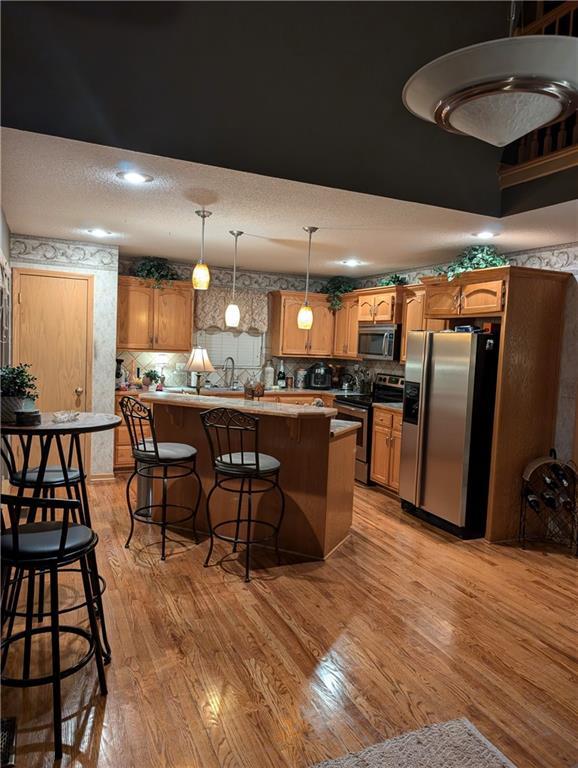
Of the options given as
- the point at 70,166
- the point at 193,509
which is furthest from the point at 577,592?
the point at 70,166

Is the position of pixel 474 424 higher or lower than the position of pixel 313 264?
lower

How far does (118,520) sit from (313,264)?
3.55 meters

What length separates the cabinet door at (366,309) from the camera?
636cm

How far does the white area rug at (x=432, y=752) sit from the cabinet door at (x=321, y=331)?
5226 millimetres

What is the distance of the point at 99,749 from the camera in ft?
6.54

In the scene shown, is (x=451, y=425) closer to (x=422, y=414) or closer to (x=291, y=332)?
(x=422, y=414)

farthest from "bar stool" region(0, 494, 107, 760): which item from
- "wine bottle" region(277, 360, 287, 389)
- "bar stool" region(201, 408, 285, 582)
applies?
"wine bottle" region(277, 360, 287, 389)

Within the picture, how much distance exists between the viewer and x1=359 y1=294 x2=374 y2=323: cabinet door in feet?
20.8

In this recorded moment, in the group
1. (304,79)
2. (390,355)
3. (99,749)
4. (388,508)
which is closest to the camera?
(99,749)

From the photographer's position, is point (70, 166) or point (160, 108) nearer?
point (160, 108)

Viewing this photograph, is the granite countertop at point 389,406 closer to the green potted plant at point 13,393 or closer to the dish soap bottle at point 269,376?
the dish soap bottle at point 269,376

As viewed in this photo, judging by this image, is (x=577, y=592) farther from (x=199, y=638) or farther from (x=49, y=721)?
(x=49, y=721)

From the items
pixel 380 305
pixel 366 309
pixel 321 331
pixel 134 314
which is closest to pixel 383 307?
pixel 380 305

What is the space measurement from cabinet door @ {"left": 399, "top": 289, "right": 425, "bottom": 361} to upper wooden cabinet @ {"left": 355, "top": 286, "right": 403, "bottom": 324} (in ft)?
0.29
